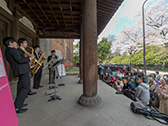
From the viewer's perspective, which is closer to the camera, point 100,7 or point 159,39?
point 100,7

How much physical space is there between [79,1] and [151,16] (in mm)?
15206

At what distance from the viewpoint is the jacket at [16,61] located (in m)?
1.93

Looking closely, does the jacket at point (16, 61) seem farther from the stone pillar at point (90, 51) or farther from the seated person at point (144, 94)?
the seated person at point (144, 94)

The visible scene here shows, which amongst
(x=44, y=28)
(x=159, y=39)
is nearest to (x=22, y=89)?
(x=44, y=28)

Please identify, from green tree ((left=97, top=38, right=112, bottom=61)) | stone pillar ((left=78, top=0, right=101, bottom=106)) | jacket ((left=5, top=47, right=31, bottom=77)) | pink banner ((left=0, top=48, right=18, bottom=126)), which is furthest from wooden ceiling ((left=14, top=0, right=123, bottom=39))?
green tree ((left=97, top=38, right=112, bottom=61))

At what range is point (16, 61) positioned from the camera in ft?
6.66

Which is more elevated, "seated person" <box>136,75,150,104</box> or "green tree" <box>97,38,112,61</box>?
"green tree" <box>97,38,112,61</box>

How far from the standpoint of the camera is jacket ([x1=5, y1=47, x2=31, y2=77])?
1.93 meters

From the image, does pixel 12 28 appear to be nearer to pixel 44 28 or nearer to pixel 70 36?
pixel 44 28

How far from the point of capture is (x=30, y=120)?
5.72ft

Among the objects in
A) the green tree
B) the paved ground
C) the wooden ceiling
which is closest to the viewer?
the paved ground

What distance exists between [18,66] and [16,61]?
12 centimetres

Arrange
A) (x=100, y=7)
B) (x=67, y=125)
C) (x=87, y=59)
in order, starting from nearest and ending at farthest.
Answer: (x=67, y=125)
(x=87, y=59)
(x=100, y=7)

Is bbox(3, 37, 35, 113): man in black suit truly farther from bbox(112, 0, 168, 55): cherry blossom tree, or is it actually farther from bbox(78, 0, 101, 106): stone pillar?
bbox(112, 0, 168, 55): cherry blossom tree
